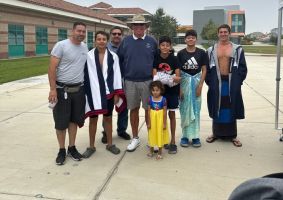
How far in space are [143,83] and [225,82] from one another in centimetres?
128

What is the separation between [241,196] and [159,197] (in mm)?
2689

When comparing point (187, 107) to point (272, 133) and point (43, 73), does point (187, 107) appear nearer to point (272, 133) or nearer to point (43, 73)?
point (272, 133)

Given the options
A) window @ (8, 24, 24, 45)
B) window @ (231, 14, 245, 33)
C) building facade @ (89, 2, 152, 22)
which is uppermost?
window @ (231, 14, 245, 33)

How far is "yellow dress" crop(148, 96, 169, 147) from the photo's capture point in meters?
4.92

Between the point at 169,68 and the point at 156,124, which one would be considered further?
the point at 169,68

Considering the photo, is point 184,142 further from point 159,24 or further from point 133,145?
point 159,24

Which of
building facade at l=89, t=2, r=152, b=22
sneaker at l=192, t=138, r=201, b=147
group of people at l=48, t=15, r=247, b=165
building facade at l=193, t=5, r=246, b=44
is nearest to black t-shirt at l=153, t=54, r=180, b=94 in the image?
group of people at l=48, t=15, r=247, b=165

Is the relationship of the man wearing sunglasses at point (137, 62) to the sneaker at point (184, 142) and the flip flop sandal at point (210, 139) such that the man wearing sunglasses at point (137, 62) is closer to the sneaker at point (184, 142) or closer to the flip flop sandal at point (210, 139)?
the sneaker at point (184, 142)

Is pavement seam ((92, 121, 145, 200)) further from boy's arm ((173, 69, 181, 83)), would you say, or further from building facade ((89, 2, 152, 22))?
building facade ((89, 2, 152, 22))

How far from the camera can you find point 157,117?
16.1ft

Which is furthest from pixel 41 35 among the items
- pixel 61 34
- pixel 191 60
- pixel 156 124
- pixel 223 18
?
pixel 223 18

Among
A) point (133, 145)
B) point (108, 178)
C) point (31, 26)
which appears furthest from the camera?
point (31, 26)

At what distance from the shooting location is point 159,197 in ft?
12.3

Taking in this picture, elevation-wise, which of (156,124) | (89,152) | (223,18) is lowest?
(89,152)
